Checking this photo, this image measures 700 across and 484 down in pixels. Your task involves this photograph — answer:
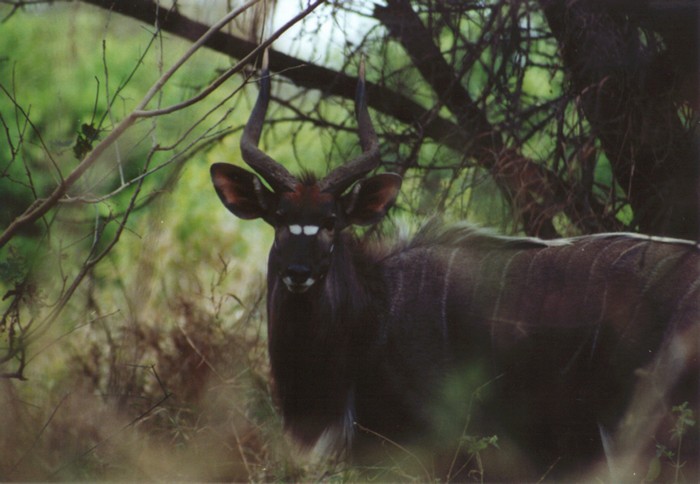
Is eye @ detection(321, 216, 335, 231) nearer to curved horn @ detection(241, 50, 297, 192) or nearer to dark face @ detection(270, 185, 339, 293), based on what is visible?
dark face @ detection(270, 185, 339, 293)

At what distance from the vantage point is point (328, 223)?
3.12 metres

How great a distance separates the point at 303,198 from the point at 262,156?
0.21 meters

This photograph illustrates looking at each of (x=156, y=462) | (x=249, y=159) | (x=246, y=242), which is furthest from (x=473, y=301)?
(x=246, y=242)

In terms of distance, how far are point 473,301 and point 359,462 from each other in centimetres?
64

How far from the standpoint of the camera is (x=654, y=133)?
377 centimetres

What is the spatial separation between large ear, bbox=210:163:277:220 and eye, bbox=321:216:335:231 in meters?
0.22

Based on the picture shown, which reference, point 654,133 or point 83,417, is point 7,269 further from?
point 654,133

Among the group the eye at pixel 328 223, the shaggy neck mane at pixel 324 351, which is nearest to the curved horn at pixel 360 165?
the eye at pixel 328 223

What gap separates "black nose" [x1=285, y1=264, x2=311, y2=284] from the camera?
9.68 ft

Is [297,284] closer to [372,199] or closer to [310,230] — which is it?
[310,230]

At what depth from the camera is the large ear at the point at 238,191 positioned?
3248 mm

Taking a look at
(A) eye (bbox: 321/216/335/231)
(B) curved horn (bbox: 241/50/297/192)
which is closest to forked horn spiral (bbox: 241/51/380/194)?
(B) curved horn (bbox: 241/50/297/192)

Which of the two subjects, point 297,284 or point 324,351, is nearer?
point 297,284

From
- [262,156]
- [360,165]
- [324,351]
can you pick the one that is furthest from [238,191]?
[324,351]
